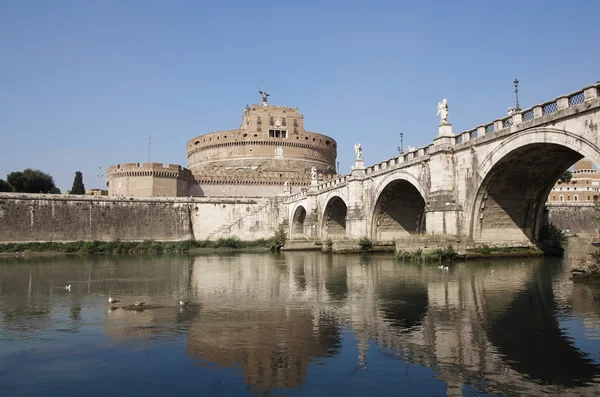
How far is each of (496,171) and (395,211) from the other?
42.1 ft

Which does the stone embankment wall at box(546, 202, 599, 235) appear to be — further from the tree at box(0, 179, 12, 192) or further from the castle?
the tree at box(0, 179, 12, 192)

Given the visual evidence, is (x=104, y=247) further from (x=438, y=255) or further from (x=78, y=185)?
(x=438, y=255)

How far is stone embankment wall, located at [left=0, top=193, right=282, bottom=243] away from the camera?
46500 mm

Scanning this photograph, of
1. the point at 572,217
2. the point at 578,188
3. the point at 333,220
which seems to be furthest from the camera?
the point at 578,188

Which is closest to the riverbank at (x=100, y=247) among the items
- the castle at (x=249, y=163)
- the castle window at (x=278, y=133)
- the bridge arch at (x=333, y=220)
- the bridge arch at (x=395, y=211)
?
the bridge arch at (x=333, y=220)

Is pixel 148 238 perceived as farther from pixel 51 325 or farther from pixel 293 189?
pixel 51 325

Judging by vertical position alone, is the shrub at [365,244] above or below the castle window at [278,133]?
below

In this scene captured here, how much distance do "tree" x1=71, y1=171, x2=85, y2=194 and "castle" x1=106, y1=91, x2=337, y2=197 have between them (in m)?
3.60

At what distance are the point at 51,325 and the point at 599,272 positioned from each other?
50.8 feet

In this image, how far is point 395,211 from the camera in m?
34.5

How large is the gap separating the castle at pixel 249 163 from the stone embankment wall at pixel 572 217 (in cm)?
3034

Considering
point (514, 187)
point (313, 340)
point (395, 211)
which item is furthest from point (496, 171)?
point (313, 340)

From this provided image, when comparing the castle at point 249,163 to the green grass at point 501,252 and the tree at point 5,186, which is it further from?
the green grass at point 501,252

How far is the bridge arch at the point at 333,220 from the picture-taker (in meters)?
44.1
